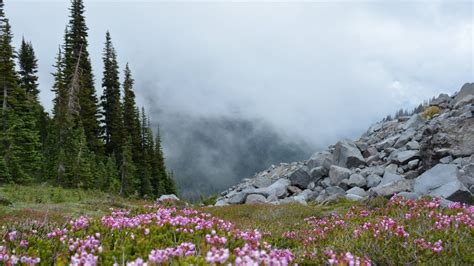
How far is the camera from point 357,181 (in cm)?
2134

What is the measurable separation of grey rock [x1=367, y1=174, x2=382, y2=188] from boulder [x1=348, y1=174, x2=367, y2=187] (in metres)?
0.30

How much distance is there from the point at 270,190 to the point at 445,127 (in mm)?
11521

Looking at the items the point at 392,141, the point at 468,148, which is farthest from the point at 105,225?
the point at 392,141

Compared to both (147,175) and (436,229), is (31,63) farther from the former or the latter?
(436,229)

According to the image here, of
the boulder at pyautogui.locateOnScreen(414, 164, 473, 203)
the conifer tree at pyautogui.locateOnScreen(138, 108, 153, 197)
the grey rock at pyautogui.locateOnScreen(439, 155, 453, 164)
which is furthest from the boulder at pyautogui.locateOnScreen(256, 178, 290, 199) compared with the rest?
the conifer tree at pyautogui.locateOnScreen(138, 108, 153, 197)

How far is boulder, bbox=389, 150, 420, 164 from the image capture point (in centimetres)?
2142

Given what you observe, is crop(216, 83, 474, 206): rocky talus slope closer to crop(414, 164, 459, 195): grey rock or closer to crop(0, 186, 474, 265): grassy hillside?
crop(414, 164, 459, 195): grey rock

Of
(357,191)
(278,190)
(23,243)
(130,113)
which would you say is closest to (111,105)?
(130,113)

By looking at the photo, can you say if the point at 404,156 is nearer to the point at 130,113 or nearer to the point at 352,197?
the point at 352,197

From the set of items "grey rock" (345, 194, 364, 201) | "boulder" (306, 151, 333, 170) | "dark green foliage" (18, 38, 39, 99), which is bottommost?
"grey rock" (345, 194, 364, 201)

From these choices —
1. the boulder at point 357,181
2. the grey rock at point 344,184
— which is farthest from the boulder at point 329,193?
the boulder at point 357,181

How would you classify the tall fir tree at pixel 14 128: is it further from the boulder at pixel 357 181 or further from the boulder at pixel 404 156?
the boulder at pixel 404 156

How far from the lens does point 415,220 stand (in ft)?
25.3

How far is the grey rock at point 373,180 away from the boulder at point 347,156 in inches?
180
